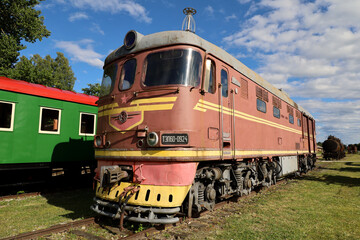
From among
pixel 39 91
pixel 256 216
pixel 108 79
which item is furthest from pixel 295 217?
pixel 39 91

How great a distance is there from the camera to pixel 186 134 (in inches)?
187

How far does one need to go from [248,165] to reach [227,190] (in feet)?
4.45

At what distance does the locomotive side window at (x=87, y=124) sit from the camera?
10219 millimetres

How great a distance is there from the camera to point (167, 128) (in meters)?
4.80

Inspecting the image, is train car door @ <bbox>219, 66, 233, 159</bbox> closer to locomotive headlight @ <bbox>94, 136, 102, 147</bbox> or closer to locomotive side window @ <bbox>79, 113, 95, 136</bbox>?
locomotive headlight @ <bbox>94, 136, 102, 147</bbox>

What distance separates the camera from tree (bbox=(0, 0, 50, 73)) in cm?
1930

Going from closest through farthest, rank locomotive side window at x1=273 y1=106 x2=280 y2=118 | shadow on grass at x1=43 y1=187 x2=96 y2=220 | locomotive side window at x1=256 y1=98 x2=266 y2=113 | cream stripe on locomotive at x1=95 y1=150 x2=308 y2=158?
cream stripe on locomotive at x1=95 y1=150 x2=308 y2=158 → shadow on grass at x1=43 y1=187 x2=96 y2=220 → locomotive side window at x1=256 y1=98 x2=266 y2=113 → locomotive side window at x1=273 y1=106 x2=280 y2=118

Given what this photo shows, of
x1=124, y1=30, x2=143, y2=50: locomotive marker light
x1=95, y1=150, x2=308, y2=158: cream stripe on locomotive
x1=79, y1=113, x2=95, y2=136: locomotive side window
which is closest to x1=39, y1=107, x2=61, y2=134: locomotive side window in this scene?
x1=79, y1=113, x2=95, y2=136: locomotive side window

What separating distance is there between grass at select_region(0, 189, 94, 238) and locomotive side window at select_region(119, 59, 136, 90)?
10.6 ft

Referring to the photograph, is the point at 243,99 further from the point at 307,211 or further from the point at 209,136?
the point at 307,211

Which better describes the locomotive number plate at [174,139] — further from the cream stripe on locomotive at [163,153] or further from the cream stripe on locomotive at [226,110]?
the cream stripe on locomotive at [226,110]

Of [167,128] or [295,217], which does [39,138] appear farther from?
[295,217]

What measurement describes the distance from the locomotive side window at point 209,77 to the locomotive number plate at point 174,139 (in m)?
1.30

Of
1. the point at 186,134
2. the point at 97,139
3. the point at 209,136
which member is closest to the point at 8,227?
the point at 97,139
